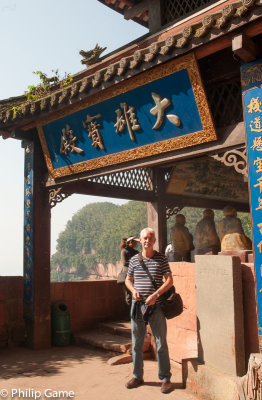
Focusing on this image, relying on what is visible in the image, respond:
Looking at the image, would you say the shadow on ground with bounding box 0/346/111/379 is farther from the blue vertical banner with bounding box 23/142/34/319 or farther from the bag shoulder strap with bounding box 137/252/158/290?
the bag shoulder strap with bounding box 137/252/158/290

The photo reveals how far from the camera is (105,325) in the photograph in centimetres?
789

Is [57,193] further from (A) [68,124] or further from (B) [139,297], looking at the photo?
(B) [139,297]

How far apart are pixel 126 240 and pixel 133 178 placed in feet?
10.8

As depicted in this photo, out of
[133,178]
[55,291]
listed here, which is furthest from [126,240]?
[133,178]

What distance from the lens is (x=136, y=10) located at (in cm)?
809

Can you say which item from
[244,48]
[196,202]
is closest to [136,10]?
Result: [244,48]

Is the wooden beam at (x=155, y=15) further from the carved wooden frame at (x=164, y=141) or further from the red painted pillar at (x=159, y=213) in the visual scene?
the red painted pillar at (x=159, y=213)

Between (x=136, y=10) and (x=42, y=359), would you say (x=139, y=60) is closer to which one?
(x=136, y=10)

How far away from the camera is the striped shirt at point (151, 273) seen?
166 inches

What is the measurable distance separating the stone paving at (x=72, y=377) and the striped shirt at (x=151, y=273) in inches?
43.1

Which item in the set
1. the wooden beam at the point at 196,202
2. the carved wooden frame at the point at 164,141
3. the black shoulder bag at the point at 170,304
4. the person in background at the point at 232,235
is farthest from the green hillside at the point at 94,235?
the black shoulder bag at the point at 170,304

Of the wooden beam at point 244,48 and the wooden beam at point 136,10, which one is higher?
the wooden beam at point 136,10

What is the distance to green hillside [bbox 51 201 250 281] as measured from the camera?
172ft

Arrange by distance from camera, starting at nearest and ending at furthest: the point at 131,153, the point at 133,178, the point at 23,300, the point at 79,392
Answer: the point at 79,392
the point at 131,153
the point at 23,300
the point at 133,178
